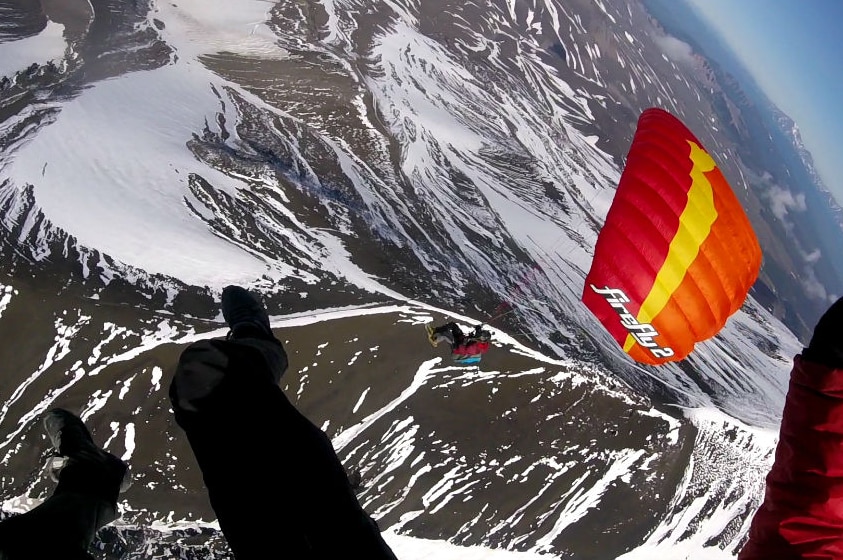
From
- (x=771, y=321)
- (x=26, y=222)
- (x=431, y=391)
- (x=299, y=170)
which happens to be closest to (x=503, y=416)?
(x=431, y=391)

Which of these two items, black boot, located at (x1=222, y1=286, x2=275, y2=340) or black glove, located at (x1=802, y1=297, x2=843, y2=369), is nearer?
black glove, located at (x1=802, y1=297, x2=843, y2=369)

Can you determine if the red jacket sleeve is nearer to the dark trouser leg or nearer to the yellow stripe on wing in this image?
the dark trouser leg

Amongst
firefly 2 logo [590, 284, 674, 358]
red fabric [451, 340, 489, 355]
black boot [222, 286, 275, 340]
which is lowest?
red fabric [451, 340, 489, 355]

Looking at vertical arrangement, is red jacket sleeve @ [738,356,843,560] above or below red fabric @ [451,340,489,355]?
above

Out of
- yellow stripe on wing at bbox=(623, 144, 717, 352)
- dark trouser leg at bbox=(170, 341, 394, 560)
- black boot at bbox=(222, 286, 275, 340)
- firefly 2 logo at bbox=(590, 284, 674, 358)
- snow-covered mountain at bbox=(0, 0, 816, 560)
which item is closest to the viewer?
dark trouser leg at bbox=(170, 341, 394, 560)

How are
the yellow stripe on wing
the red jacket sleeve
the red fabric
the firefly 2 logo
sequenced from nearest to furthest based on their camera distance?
the red jacket sleeve
the yellow stripe on wing
the firefly 2 logo
the red fabric

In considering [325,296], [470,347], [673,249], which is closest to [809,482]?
[673,249]

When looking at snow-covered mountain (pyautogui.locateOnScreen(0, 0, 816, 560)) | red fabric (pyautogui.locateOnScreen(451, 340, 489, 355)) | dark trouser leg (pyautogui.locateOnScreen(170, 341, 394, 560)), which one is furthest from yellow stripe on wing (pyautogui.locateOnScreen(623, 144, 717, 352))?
snow-covered mountain (pyautogui.locateOnScreen(0, 0, 816, 560))

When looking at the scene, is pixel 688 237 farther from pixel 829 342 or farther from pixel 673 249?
pixel 829 342
